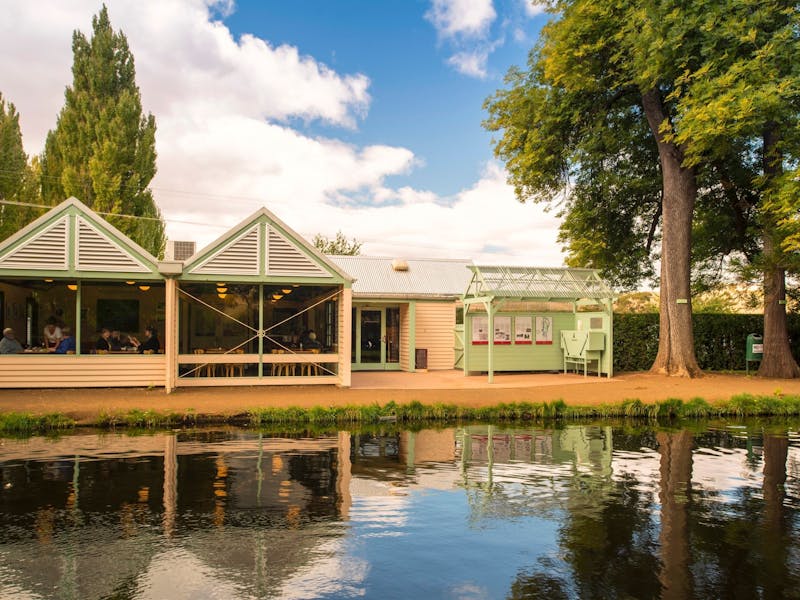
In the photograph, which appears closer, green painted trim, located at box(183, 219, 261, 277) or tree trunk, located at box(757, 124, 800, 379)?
green painted trim, located at box(183, 219, 261, 277)

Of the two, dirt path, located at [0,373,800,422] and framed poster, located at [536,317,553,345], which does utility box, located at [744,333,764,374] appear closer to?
dirt path, located at [0,373,800,422]

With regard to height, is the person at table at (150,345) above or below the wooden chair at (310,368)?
above

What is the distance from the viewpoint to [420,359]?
23484 mm

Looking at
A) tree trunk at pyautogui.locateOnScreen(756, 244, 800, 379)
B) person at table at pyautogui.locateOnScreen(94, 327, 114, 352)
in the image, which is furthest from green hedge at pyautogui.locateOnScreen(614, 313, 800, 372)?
person at table at pyautogui.locateOnScreen(94, 327, 114, 352)

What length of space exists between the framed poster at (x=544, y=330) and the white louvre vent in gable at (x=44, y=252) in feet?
47.9

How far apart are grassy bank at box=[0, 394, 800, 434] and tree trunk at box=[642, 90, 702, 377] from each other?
507cm

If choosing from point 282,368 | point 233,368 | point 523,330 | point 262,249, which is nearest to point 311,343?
point 282,368

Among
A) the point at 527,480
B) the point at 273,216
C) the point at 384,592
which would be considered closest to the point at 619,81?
the point at 273,216

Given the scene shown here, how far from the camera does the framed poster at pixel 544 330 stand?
22469 mm

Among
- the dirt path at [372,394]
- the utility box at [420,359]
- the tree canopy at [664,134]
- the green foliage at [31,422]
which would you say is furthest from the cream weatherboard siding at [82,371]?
the tree canopy at [664,134]

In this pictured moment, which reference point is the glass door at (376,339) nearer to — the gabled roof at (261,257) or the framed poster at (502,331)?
the framed poster at (502,331)

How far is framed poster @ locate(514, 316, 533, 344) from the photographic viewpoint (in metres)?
22.2

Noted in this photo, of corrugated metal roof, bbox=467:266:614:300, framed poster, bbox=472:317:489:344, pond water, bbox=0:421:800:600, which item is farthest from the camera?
framed poster, bbox=472:317:489:344

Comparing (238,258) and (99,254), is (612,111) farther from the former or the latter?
(99,254)
